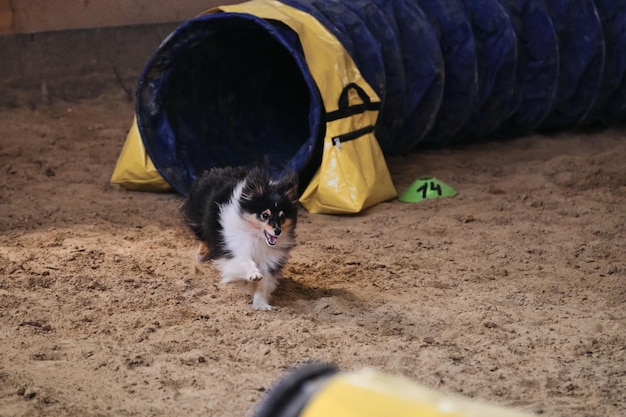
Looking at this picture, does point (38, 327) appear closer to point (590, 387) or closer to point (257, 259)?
point (257, 259)

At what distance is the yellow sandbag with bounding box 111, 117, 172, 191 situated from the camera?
628cm

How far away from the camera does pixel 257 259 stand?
14.1ft

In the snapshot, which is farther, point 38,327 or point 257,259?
point 257,259

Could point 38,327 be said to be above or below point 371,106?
below

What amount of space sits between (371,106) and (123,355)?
2.94 m

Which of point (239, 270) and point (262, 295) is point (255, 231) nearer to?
point (239, 270)

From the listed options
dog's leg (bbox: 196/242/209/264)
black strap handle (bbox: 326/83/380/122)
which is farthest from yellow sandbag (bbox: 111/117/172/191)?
dog's leg (bbox: 196/242/209/264)

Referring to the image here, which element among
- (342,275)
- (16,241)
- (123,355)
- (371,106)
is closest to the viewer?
(123,355)

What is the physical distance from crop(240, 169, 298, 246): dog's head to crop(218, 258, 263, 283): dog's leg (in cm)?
14

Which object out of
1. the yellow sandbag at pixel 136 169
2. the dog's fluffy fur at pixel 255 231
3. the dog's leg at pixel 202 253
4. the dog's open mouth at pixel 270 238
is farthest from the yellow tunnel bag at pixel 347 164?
the dog's open mouth at pixel 270 238

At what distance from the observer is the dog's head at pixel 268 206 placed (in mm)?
4199

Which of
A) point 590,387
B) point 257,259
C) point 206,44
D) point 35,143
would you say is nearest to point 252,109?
point 206,44

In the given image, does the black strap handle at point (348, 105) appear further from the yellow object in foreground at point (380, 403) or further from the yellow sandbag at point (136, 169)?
the yellow object in foreground at point (380, 403)

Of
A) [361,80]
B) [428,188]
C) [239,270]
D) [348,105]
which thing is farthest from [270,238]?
[428,188]
